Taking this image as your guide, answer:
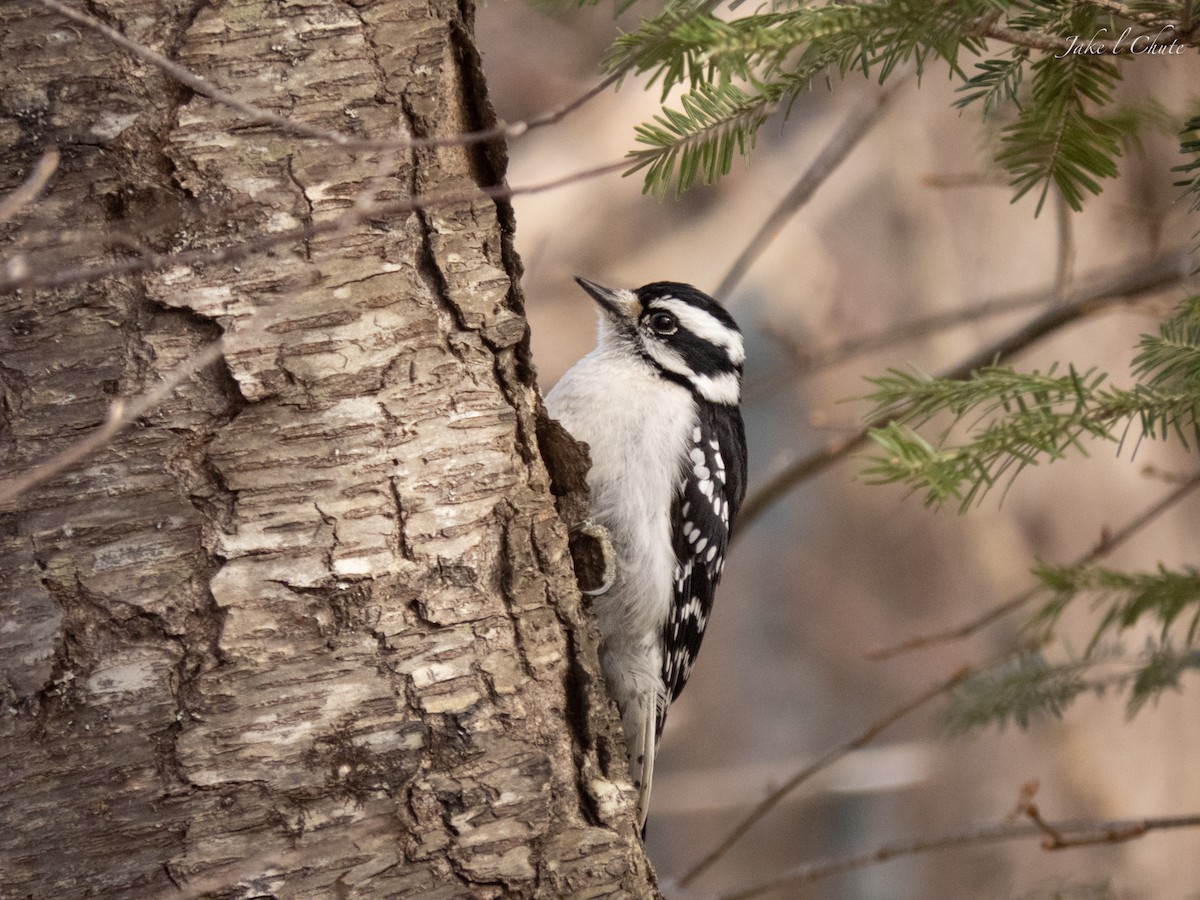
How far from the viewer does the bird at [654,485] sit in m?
3.34

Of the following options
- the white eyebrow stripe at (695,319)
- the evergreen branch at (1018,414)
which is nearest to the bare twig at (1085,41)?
the evergreen branch at (1018,414)

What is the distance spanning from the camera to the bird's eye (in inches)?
149

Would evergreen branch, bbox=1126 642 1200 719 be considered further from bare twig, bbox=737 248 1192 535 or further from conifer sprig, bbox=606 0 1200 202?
conifer sprig, bbox=606 0 1200 202

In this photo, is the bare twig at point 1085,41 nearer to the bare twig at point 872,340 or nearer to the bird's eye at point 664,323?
the bird's eye at point 664,323

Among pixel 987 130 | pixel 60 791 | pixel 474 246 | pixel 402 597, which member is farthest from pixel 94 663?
pixel 987 130

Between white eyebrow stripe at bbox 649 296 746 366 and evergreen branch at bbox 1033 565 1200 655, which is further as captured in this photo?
white eyebrow stripe at bbox 649 296 746 366

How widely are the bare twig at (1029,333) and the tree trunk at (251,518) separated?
1.94 metres

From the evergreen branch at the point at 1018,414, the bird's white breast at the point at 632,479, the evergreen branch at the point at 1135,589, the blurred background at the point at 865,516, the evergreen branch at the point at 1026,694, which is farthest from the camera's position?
the blurred background at the point at 865,516

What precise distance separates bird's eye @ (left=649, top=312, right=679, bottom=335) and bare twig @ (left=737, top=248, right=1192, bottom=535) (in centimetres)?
64

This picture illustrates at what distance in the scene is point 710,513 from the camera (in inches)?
137

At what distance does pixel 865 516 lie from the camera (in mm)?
7645

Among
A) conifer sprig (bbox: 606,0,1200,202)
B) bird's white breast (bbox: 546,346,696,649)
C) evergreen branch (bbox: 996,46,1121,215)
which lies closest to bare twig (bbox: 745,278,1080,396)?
bird's white breast (bbox: 546,346,696,649)

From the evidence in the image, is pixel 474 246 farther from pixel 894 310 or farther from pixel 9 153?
pixel 894 310

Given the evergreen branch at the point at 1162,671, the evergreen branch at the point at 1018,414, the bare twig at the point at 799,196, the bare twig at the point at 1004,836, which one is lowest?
the bare twig at the point at 1004,836
